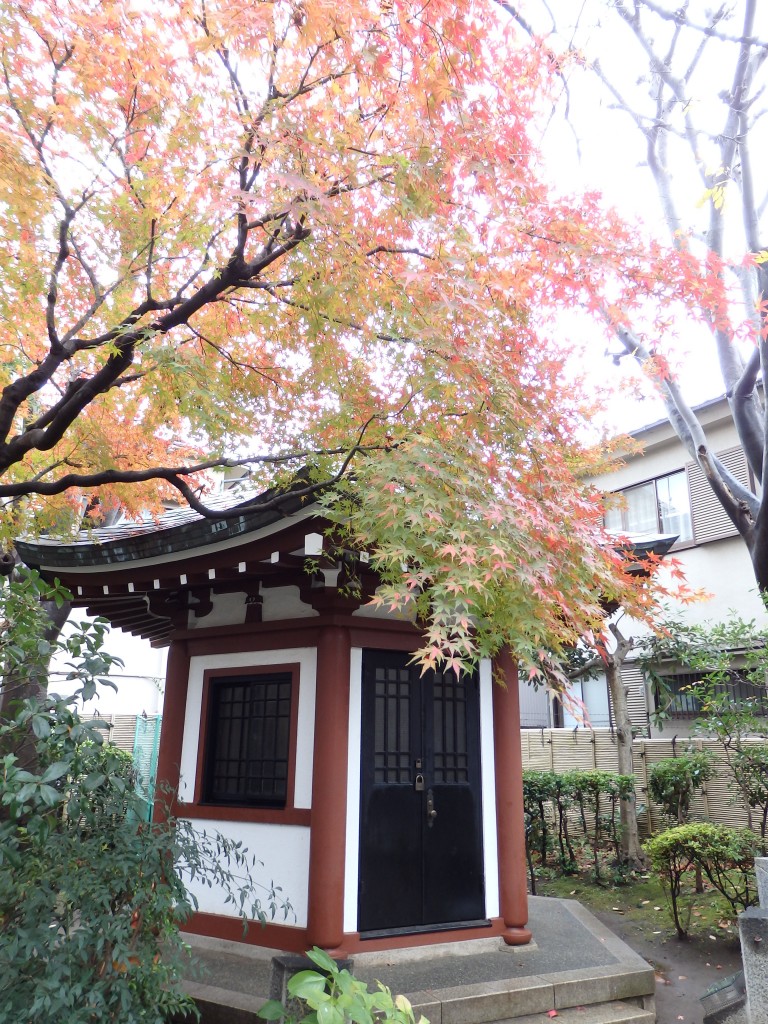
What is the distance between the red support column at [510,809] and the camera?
252 inches

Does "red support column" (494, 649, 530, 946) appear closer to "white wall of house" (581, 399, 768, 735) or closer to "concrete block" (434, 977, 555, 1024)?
"concrete block" (434, 977, 555, 1024)

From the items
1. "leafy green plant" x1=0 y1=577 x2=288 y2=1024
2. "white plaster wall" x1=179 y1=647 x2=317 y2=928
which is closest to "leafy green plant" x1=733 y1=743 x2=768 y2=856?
"white plaster wall" x1=179 y1=647 x2=317 y2=928

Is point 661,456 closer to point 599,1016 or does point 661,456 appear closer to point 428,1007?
point 599,1016

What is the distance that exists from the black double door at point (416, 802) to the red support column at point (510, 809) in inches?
9.5

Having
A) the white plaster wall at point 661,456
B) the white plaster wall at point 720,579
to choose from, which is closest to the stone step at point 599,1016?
the white plaster wall at point 720,579

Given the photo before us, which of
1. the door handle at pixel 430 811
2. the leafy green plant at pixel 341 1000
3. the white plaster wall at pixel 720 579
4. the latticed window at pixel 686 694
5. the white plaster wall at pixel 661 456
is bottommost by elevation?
the leafy green plant at pixel 341 1000

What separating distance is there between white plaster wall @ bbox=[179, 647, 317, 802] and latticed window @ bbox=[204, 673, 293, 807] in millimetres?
140

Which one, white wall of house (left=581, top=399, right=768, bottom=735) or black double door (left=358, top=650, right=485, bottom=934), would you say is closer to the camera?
black double door (left=358, top=650, right=485, bottom=934)

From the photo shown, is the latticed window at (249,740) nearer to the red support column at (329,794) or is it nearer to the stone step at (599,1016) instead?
the red support column at (329,794)

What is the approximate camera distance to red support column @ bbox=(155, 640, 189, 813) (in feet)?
23.0

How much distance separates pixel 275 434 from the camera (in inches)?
275

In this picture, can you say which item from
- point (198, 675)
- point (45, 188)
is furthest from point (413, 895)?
point (45, 188)

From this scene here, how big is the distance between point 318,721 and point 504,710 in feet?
6.60

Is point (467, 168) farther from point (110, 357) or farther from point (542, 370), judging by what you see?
point (110, 357)
